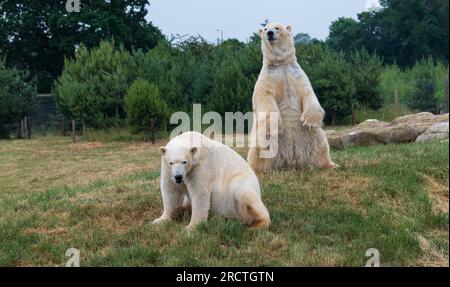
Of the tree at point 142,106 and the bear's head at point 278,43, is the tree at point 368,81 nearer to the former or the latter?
the tree at point 142,106

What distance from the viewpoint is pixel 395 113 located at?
26.6 meters

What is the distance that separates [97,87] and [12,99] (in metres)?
5.04

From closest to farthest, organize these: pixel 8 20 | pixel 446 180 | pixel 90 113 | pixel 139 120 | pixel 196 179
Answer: pixel 196 179, pixel 446 180, pixel 139 120, pixel 90 113, pixel 8 20

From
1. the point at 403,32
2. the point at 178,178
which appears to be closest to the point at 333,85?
the point at 403,32

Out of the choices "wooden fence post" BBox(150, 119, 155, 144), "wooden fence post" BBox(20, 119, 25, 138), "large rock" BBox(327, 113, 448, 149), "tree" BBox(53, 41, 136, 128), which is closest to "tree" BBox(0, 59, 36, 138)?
"wooden fence post" BBox(20, 119, 25, 138)

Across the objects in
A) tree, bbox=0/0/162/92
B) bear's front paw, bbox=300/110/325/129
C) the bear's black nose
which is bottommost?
the bear's black nose

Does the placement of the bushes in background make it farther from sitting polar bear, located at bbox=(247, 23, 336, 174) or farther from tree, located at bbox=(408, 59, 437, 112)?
sitting polar bear, located at bbox=(247, 23, 336, 174)

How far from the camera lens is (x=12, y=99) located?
28.5 metres

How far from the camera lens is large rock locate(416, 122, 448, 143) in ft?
42.0

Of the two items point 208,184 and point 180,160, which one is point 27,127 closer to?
point 208,184
